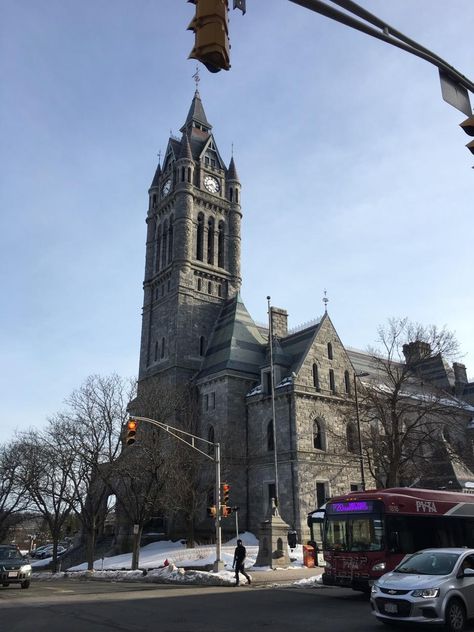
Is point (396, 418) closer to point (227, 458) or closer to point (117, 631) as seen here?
point (227, 458)

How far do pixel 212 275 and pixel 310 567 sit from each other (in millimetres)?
32873

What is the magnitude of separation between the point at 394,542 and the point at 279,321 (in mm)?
36338

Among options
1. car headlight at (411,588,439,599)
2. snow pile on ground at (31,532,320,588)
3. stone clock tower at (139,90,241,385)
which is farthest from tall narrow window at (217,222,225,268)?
car headlight at (411,588,439,599)

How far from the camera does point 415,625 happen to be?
10.2 m

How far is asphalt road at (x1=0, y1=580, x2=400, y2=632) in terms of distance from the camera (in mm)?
A: 11055

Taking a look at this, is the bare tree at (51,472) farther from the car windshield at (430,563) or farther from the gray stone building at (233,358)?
the car windshield at (430,563)

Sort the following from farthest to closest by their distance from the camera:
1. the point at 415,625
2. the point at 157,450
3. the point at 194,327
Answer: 1. the point at 194,327
2. the point at 157,450
3. the point at 415,625

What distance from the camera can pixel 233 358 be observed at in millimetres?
46219

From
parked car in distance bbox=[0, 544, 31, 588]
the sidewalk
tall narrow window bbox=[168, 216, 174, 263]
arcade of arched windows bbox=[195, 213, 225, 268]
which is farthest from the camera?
arcade of arched windows bbox=[195, 213, 225, 268]

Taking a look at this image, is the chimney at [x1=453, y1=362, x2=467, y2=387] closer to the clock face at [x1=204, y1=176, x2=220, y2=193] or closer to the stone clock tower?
the stone clock tower

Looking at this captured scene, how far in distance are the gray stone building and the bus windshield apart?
1821 centimetres

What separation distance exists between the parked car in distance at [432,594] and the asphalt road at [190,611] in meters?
0.72

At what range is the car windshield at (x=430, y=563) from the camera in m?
11.2

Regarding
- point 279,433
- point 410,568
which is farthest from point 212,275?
point 410,568
